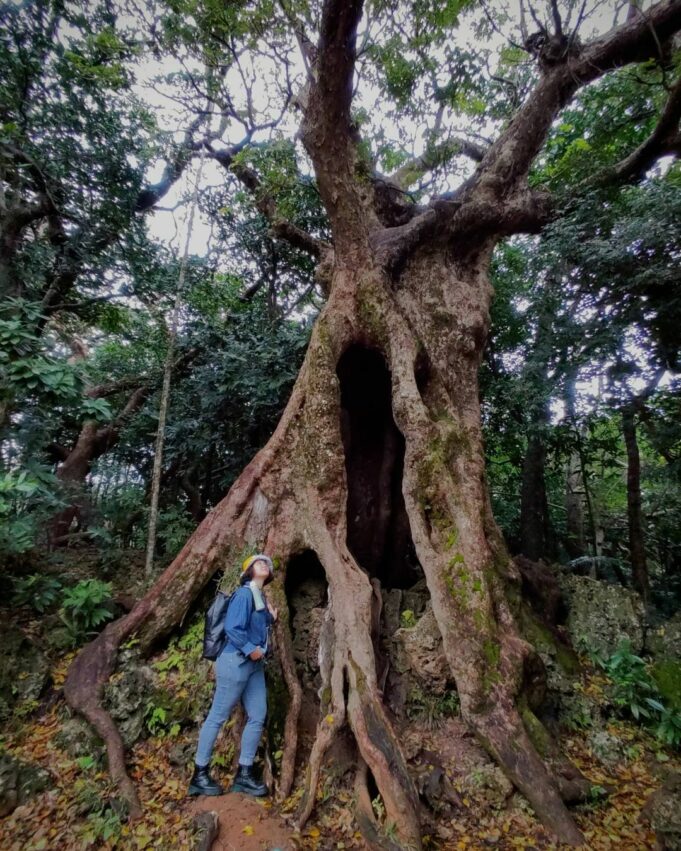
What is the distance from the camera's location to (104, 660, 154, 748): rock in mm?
3883

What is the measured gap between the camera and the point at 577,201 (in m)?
6.49

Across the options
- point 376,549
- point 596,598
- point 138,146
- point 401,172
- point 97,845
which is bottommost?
point 97,845

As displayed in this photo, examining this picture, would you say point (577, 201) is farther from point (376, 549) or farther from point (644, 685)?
point (644, 685)

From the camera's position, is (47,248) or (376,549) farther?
(47,248)

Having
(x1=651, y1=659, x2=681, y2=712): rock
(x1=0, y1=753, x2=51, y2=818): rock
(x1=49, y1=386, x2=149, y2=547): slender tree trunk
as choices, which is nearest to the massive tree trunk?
(x1=0, y1=753, x2=51, y2=818): rock

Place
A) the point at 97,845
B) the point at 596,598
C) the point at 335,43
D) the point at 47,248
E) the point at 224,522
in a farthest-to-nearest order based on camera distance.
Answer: the point at 47,248, the point at 596,598, the point at 224,522, the point at 335,43, the point at 97,845

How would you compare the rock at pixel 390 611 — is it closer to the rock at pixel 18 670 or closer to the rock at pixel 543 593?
the rock at pixel 543 593

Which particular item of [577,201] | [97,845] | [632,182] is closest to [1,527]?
[97,845]

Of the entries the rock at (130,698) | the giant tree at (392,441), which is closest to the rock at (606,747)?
the giant tree at (392,441)

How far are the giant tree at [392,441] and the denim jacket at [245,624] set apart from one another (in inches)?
32.8

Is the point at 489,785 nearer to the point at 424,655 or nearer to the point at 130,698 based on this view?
the point at 424,655

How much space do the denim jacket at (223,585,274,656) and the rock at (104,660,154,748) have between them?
4.54 ft

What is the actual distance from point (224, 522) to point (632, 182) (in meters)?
7.72

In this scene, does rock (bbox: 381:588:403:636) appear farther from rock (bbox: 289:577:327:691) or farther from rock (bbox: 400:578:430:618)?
rock (bbox: 289:577:327:691)
